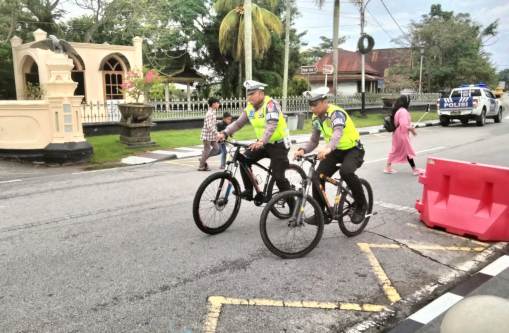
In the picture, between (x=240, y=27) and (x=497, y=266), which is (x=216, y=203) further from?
(x=240, y=27)

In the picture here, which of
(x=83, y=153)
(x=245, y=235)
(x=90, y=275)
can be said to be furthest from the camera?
(x=83, y=153)

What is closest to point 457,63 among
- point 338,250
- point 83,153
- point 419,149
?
point 419,149

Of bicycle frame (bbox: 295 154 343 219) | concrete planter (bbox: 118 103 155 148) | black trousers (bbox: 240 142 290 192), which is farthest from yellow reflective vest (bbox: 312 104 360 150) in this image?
concrete planter (bbox: 118 103 155 148)

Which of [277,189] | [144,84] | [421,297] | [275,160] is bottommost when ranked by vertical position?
[421,297]

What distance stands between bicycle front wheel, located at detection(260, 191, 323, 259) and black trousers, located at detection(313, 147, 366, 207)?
1.29 ft

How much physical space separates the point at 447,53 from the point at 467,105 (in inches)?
712

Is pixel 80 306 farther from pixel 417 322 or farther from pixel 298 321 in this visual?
pixel 417 322

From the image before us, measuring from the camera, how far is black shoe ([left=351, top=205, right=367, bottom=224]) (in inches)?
210

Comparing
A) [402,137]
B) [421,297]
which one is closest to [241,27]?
[402,137]

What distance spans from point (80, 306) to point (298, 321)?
173 centimetres

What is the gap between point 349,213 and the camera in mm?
5312

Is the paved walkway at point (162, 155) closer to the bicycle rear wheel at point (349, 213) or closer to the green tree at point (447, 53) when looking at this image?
the bicycle rear wheel at point (349, 213)

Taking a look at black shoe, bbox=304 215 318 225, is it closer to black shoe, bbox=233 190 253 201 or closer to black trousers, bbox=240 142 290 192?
black trousers, bbox=240 142 290 192

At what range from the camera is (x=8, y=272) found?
4.32 meters
